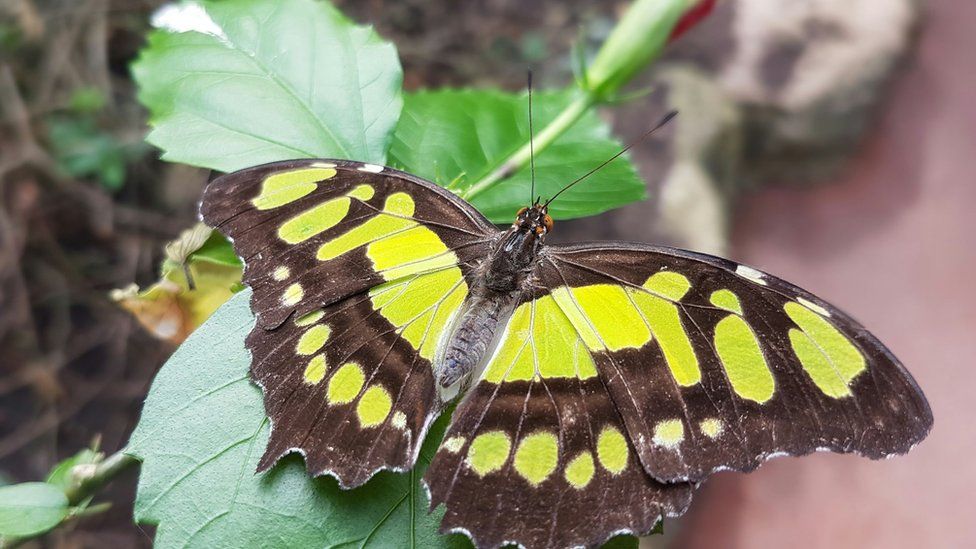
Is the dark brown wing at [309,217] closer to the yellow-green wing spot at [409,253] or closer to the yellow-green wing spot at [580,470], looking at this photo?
the yellow-green wing spot at [409,253]

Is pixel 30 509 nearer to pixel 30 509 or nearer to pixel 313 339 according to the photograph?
pixel 30 509

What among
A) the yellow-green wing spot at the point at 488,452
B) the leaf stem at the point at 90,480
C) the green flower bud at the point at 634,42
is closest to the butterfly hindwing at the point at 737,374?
the yellow-green wing spot at the point at 488,452

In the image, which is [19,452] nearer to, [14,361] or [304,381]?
[14,361]

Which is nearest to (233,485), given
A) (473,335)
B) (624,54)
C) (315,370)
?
(315,370)

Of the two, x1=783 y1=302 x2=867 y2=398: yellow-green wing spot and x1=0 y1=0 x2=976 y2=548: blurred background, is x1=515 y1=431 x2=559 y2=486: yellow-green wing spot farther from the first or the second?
x1=0 y1=0 x2=976 y2=548: blurred background

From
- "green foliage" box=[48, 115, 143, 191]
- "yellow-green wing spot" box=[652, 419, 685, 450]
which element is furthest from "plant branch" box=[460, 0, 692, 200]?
"green foliage" box=[48, 115, 143, 191]
